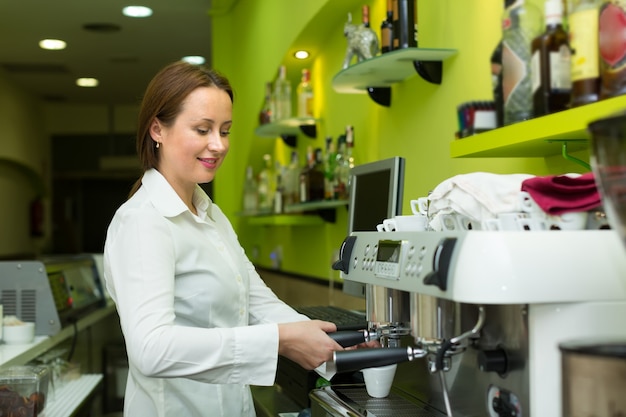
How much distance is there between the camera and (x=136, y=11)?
18.8 ft

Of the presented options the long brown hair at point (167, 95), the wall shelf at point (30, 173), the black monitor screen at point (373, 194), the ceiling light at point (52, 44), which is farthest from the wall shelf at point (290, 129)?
the wall shelf at point (30, 173)

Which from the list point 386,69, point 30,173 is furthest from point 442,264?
point 30,173

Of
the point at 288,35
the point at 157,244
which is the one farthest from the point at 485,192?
the point at 288,35

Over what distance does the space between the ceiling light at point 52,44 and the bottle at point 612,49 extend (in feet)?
19.7

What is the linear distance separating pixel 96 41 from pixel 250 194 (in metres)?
2.68

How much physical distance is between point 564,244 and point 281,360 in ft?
4.08

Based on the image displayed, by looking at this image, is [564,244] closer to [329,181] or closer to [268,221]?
[329,181]

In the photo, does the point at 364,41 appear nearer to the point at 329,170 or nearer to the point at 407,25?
the point at 407,25

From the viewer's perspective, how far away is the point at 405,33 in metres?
2.23

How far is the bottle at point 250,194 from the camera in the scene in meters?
4.72

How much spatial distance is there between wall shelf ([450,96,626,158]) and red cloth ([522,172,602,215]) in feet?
0.27

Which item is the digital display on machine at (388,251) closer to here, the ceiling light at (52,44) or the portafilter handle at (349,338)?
the portafilter handle at (349,338)

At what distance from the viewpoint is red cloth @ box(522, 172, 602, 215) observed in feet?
Result: 3.52

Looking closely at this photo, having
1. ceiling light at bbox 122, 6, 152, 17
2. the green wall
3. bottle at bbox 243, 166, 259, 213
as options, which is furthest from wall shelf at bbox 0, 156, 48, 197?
bottle at bbox 243, 166, 259, 213
